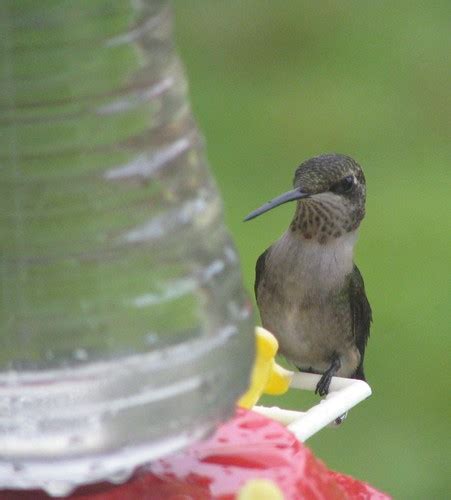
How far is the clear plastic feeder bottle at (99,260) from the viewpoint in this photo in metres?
1.67

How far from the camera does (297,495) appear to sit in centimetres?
175

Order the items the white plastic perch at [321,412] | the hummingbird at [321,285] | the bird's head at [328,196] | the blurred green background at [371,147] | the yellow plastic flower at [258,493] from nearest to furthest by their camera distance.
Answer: the yellow plastic flower at [258,493], the white plastic perch at [321,412], the bird's head at [328,196], the hummingbird at [321,285], the blurred green background at [371,147]

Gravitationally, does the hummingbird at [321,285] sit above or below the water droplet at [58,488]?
below

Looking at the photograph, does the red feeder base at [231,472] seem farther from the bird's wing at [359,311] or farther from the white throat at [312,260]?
the bird's wing at [359,311]

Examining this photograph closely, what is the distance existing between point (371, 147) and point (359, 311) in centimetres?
456

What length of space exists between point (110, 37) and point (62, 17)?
0.06 metres

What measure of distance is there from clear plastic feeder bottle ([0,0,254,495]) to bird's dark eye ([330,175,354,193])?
6.18 feet

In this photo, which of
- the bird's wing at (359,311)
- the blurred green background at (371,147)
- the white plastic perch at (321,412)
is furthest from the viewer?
the blurred green background at (371,147)

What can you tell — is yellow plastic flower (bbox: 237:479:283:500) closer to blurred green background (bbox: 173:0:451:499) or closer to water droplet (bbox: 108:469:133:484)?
water droplet (bbox: 108:469:133:484)

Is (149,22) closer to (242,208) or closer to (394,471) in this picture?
(394,471)

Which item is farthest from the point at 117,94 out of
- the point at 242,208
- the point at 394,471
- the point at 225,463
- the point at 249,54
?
the point at 249,54

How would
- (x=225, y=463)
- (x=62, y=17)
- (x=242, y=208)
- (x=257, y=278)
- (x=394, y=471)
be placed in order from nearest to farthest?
(x=62, y=17), (x=225, y=463), (x=257, y=278), (x=394, y=471), (x=242, y=208)

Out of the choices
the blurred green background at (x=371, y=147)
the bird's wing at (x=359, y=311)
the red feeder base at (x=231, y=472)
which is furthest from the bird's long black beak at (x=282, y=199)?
the blurred green background at (x=371, y=147)

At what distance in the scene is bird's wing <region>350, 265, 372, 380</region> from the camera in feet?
13.1
